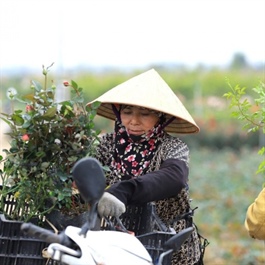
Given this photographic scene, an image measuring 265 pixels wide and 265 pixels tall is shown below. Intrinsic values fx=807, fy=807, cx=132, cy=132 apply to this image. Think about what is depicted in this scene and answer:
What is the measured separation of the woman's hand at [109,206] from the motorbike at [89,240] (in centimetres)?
32

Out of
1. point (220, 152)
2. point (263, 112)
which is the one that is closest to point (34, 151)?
point (263, 112)

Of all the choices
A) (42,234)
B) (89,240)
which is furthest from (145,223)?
(42,234)

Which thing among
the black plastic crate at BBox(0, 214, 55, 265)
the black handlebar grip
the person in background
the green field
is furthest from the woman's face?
the green field

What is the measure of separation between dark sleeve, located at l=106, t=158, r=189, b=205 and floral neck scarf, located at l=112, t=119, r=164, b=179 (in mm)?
174

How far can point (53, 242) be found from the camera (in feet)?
8.28

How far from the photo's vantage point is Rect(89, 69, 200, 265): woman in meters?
3.46

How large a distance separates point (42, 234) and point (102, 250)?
22 centimetres

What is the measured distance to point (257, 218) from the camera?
11.5ft

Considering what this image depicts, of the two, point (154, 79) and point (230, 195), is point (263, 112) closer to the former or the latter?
point (154, 79)

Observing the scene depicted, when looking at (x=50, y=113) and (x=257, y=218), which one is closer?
(x=50, y=113)

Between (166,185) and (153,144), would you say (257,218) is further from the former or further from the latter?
(153,144)

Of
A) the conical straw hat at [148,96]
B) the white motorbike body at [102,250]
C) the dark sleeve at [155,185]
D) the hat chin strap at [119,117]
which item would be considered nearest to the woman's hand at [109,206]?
the dark sleeve at [155,185]

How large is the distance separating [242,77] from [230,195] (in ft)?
73.0

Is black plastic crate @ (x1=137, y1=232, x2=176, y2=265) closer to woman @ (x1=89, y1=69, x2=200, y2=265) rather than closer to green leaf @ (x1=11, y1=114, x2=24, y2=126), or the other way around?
woman @ (x1=89, y1=69, x2=200, y2=265)
